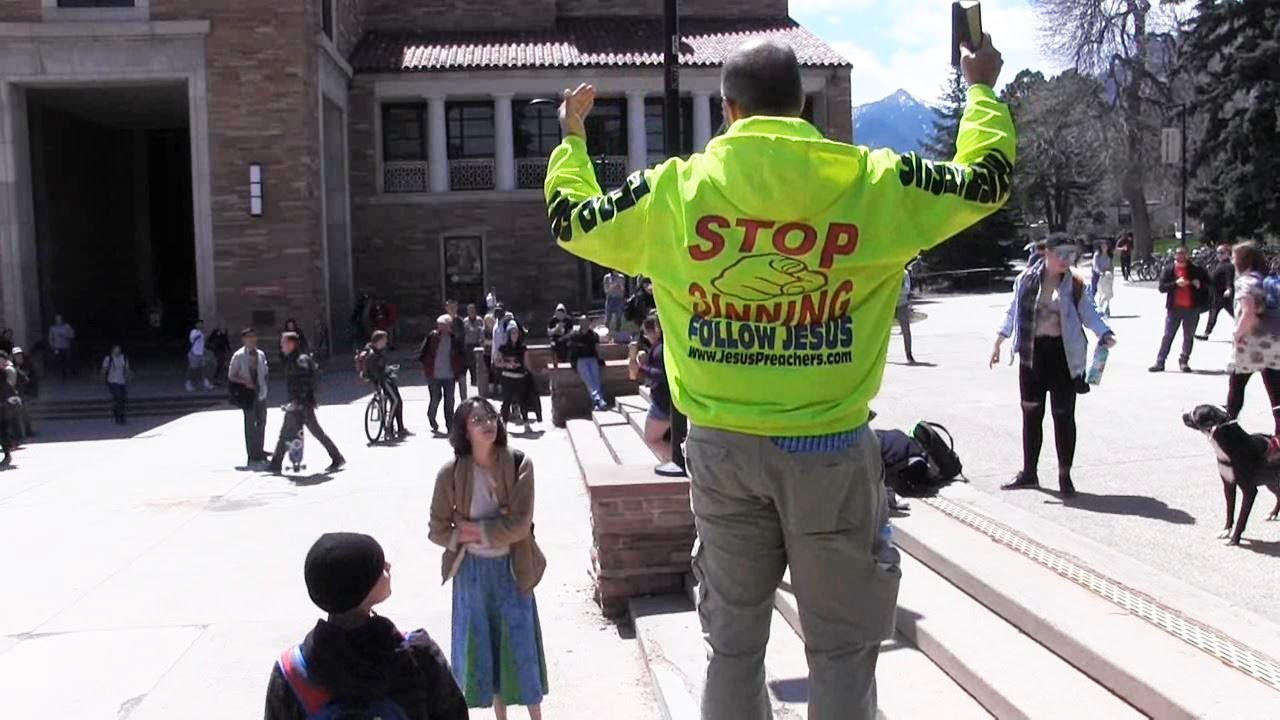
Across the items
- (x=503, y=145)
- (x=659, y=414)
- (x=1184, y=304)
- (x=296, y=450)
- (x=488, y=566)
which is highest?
(x=503, y=145)

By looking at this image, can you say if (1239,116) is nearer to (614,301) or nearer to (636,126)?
(636,126)

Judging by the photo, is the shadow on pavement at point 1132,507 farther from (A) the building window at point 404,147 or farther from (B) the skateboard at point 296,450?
(A) the building window at point 404,147

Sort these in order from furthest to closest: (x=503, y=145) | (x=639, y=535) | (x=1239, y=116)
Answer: (x=1239, y=116) < (x=503, y=145) < (x=639, y=535)

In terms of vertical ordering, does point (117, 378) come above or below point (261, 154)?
below

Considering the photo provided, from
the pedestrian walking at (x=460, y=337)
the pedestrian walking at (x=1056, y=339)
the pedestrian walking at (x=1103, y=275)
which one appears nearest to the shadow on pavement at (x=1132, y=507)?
the pedestrian walking at (x=1056, y=339)

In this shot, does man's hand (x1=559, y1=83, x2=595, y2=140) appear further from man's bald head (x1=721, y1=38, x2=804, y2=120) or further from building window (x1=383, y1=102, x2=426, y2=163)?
building window (x1=383, y1=102, x2=426, y2=163)

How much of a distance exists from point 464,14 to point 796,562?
37789 mm

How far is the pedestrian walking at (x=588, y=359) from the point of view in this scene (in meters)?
15.8

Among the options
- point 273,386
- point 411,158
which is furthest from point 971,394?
point 411,158

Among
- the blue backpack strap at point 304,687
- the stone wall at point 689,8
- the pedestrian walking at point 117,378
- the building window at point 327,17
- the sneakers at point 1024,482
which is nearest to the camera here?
the blue backpack strap at point 304,687

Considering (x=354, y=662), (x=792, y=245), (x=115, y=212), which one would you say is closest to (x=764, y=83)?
(x=792, y=245)

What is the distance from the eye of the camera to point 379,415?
1598cm

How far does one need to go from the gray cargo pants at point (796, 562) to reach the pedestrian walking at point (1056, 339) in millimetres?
5173

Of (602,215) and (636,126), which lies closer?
(602,215)
